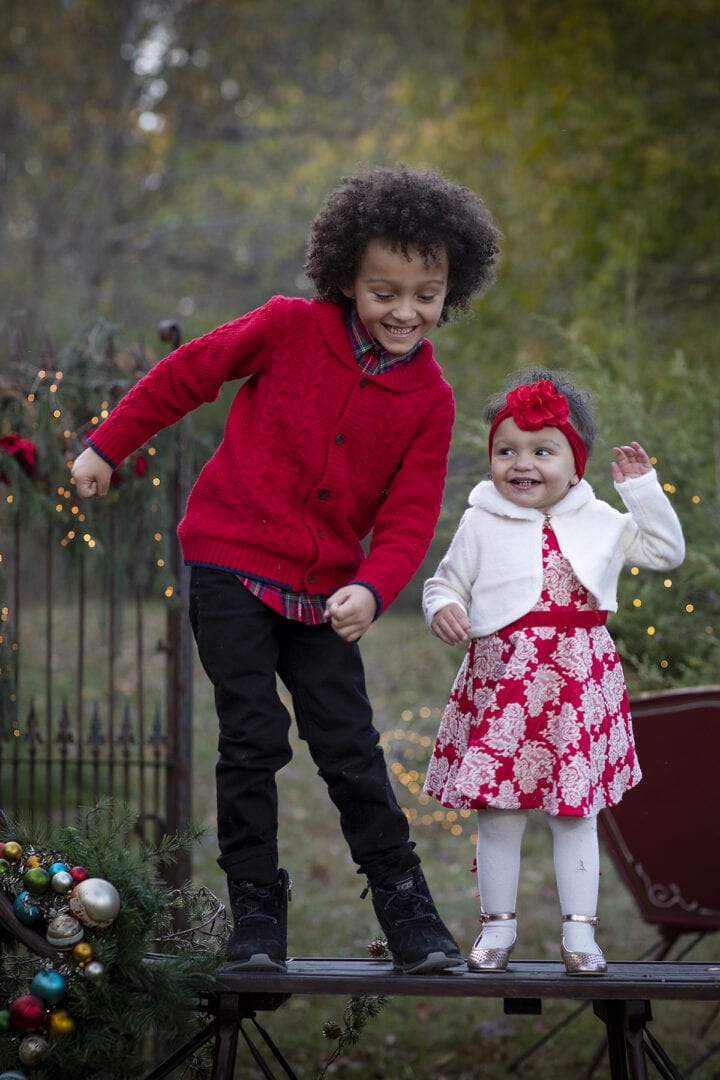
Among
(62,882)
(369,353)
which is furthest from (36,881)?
(369,353)

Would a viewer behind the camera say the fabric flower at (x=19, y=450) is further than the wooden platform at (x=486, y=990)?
Yes

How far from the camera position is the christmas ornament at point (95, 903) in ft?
8.13

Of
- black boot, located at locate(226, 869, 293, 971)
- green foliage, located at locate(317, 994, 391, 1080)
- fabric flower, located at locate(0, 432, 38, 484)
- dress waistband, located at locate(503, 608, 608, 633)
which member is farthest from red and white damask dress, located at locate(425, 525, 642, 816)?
fabric flower, located at locate(0, 432, 38, 484)

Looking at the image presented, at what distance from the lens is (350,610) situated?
2.59m

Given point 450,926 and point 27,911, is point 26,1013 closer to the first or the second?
point 27,911

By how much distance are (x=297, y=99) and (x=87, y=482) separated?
14493mm

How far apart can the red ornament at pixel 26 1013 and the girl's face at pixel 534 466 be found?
138cm

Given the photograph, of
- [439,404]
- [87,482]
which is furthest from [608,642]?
[87,482]

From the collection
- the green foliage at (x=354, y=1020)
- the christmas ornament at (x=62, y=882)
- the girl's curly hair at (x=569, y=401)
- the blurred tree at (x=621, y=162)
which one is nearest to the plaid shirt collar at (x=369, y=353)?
the girl's curly hair at (x=569, y=401)

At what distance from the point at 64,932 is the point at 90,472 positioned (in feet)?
2.98

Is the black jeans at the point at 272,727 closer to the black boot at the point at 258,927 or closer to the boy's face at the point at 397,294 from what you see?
the black boot at the point at 258,927

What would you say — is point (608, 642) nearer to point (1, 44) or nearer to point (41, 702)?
point (41, 702)

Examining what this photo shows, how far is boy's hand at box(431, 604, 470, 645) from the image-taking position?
2688 mm

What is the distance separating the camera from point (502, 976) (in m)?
2.58
